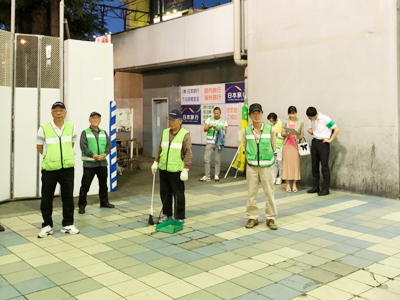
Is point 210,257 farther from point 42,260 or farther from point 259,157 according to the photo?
point 42,260

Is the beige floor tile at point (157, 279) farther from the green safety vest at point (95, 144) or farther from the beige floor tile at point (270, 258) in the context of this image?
the green safety vest at point (95, 144)

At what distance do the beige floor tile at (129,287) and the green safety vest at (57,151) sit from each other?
2.43 m

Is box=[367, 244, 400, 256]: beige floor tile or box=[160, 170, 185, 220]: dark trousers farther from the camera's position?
box=[160, 170, 185, 220]: dark trousers

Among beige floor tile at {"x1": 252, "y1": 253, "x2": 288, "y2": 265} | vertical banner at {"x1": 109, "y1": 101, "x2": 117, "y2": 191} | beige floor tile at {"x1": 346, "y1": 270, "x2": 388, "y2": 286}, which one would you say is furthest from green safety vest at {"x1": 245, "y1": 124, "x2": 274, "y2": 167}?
vertical banner at {"x1": 109, "y1": 101, "x2": 117, "y2": 191}

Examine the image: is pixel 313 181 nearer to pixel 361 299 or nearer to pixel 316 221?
pixel 316 221

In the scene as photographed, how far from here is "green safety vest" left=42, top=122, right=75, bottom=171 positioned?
21.4ft

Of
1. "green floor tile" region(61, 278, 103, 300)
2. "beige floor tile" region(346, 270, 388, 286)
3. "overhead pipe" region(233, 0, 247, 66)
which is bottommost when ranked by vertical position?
"green floor tile" region(61, 278, 103, 300)

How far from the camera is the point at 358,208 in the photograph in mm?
8562

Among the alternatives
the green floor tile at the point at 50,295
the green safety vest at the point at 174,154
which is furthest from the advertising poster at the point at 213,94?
the green floor tile at the point at 50,295

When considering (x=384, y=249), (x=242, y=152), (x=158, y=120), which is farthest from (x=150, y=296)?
(x=158, y=120)

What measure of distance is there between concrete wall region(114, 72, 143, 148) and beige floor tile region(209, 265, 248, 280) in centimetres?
1297

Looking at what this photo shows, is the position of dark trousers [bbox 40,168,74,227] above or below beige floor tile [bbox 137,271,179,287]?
above

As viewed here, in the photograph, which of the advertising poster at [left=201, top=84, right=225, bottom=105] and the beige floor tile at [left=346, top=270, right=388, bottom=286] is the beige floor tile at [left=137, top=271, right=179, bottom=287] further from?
the advertising poster at [left=201, top=84, right=225, bottom=105]

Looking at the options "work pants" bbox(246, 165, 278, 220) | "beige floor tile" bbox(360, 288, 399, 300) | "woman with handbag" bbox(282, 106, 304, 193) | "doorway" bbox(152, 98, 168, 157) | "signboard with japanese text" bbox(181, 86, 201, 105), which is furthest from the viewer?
"doorway" bbox(152, 98, 168, 157)
